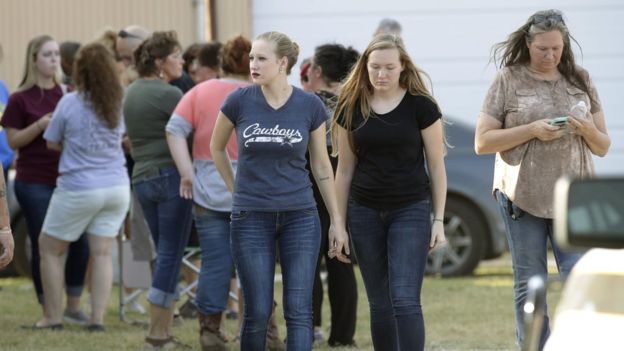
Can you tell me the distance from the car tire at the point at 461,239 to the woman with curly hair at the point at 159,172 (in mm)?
4625

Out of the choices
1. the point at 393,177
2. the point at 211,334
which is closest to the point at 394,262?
the point at 393,177

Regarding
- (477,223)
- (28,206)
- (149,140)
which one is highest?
(149,140)

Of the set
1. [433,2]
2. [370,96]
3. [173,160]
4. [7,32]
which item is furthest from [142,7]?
[370,96]

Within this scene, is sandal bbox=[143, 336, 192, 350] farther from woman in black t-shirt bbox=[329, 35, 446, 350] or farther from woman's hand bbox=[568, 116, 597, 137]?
woman's hand bbox=[568, 116, 597, 137]

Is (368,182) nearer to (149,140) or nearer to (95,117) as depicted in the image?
(149,140)

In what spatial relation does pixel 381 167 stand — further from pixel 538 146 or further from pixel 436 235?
pixel 538 146

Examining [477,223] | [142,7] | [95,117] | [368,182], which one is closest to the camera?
[368,182]

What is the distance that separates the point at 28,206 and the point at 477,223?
182 inches

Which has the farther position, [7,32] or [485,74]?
[7,32]

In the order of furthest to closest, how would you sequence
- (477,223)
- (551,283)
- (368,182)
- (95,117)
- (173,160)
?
(477,223)
(95,117)
(173,160)
(368,182)
(551,283)

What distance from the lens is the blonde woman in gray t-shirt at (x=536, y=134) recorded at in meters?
6.61

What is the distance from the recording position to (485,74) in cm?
1302

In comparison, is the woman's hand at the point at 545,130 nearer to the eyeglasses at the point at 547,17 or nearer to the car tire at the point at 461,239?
the eyeglasses at the point at 547,17

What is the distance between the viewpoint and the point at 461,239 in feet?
42.2
